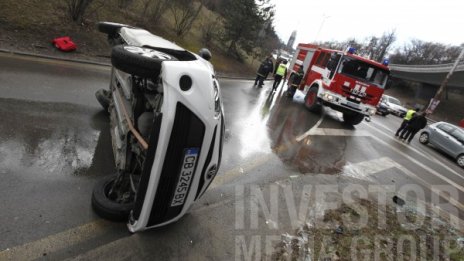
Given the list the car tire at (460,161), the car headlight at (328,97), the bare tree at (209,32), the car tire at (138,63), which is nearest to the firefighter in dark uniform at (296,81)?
the car headlight at (328,97)

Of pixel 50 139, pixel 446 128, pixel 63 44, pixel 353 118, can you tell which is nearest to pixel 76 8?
pixel 63 44

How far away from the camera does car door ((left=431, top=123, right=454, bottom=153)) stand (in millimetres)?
14352

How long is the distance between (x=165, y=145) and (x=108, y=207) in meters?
1.10

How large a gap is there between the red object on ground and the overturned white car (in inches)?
343

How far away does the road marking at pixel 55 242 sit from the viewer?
2.62 m

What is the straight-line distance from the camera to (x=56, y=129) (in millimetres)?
5105

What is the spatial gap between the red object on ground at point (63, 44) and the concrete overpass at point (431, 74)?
4443cm

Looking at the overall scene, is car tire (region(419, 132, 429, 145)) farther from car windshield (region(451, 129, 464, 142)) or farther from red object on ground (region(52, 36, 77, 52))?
red object on ground (region(52, 36, 77, 52))

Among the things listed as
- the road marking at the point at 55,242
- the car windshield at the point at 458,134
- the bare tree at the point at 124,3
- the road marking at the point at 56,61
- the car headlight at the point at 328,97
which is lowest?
the road marking at the point at 56,61

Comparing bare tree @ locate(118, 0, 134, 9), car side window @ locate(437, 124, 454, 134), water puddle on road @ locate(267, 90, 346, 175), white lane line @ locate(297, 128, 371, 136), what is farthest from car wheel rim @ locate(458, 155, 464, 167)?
bare tree @ locate(118, 0, 134, 9)

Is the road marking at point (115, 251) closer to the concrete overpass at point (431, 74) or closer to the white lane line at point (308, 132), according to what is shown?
the white lane line at point (308, 132)

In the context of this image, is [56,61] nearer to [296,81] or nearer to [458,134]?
[296,81]

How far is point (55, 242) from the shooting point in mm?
2836

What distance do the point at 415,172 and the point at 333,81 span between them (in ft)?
15.7
